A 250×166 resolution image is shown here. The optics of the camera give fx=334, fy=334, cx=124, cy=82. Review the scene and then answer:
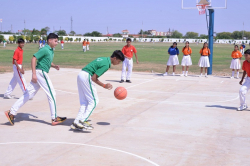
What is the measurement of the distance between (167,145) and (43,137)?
2.69 m

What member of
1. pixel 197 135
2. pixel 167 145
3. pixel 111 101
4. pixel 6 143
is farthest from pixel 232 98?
pixel 6 143

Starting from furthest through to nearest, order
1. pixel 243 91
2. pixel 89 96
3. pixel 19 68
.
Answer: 1. pixel 19 68
2. pixel 243 91
3. pixel 89 96

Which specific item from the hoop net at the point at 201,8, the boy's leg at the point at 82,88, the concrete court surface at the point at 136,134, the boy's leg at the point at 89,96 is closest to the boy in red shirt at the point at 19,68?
the concrete court surface at the point at 136,134

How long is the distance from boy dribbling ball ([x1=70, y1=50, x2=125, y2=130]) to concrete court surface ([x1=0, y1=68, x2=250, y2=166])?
32 centimetres

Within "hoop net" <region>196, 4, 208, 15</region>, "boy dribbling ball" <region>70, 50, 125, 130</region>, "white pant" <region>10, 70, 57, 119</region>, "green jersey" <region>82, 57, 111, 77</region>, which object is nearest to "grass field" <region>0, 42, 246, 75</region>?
"hoop net" <region>196, 4, 208, 15</region>

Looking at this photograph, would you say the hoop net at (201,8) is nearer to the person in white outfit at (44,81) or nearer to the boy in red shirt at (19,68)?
the boy in red shirt at (19,68)

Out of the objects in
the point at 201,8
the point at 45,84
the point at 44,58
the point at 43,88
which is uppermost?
the point at 201,8

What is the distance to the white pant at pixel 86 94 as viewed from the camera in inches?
303

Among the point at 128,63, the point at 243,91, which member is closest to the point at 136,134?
the point at 243,91

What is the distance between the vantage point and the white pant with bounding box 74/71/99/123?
25.3 feet

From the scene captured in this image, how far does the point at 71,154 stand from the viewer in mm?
6242

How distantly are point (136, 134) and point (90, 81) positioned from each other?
1621mm

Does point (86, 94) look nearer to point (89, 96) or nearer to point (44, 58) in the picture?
point (89, 96)

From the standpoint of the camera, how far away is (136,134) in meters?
7.70
